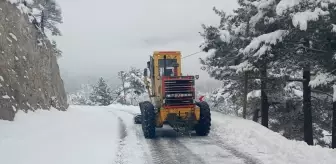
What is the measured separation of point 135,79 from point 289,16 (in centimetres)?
4900

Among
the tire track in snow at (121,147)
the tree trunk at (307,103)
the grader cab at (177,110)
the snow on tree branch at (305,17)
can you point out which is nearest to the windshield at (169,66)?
the grader cab at (177,110)

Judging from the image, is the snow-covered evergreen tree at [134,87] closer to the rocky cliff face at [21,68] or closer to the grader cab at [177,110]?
the rocky cliff face at [21,68]

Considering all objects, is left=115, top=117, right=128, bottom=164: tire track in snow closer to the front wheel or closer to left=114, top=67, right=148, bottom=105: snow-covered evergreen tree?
the front wheel

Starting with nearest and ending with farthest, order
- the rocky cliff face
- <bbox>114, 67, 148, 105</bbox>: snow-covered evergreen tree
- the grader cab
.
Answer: the grader cab < the rocky cliff face < <bbox>114, 67, 148, 105</bbox>: snow-covered evergreen tree

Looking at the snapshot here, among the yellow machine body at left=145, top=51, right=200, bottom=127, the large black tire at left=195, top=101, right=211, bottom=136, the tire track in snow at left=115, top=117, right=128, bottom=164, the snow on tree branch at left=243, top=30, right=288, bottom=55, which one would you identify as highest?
the snow on tree branch at left=243, top=30, right=288, bottom=55

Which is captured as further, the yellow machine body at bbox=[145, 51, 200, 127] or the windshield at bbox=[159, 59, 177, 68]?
the windshield at bbox=[159, 59, 177, 68]

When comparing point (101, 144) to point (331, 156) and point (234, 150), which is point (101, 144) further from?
point (331, 156)

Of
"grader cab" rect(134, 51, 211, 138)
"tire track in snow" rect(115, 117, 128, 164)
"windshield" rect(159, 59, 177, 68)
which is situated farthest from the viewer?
"windshield" rect(159, 59, 177, 68)

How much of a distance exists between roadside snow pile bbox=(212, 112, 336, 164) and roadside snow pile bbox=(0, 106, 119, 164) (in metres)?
4.18

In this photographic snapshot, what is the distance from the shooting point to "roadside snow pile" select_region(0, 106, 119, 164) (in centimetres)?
950

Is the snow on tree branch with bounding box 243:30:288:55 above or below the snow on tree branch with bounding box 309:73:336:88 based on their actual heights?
above

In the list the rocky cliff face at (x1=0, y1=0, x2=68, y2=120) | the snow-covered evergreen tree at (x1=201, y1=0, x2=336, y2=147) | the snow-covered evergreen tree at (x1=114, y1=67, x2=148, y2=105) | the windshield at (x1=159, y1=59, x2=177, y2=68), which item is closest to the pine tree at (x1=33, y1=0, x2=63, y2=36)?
the rocky cliff face at (x1=0, y1=0, x2=68, y2=120)

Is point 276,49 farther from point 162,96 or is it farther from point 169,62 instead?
point 162,96

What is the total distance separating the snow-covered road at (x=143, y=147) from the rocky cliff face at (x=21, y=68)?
108 centimetres
